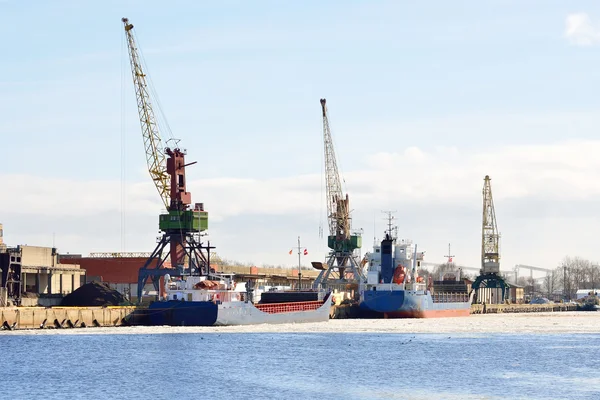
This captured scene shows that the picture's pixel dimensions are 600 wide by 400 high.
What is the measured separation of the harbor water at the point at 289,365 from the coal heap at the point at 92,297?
103 ft

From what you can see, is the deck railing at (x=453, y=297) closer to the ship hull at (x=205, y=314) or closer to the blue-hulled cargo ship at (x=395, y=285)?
the blue-hulled cargo ship at (x=395, y=285)

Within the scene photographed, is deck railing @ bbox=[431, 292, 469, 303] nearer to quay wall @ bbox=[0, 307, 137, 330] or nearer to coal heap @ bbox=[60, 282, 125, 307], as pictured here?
coal heap @ bbox=[60, 282, 125, 307]

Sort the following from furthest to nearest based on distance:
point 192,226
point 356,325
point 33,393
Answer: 1. point 192,226
2. point 356,325
3. point 33,393

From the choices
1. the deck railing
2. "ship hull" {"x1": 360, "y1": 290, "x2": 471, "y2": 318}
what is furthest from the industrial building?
the deck railing

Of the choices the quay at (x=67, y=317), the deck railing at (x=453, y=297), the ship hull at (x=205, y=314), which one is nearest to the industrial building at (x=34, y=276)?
the quay at (x=67, y=317)

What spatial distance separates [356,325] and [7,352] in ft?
163

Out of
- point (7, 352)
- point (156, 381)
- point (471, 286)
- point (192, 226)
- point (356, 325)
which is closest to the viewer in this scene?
point (156, 381)

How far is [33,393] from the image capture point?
188 feet

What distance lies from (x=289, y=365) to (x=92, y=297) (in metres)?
64.1

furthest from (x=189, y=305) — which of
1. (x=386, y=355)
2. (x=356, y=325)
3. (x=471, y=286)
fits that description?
(x=471, y=286)

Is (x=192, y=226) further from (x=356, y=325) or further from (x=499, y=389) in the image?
(x=499, y=389)

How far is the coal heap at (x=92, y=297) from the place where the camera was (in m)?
130

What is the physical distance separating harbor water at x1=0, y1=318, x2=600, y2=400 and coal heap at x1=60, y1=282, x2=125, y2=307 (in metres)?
31.4

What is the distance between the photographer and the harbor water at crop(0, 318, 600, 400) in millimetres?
58375
